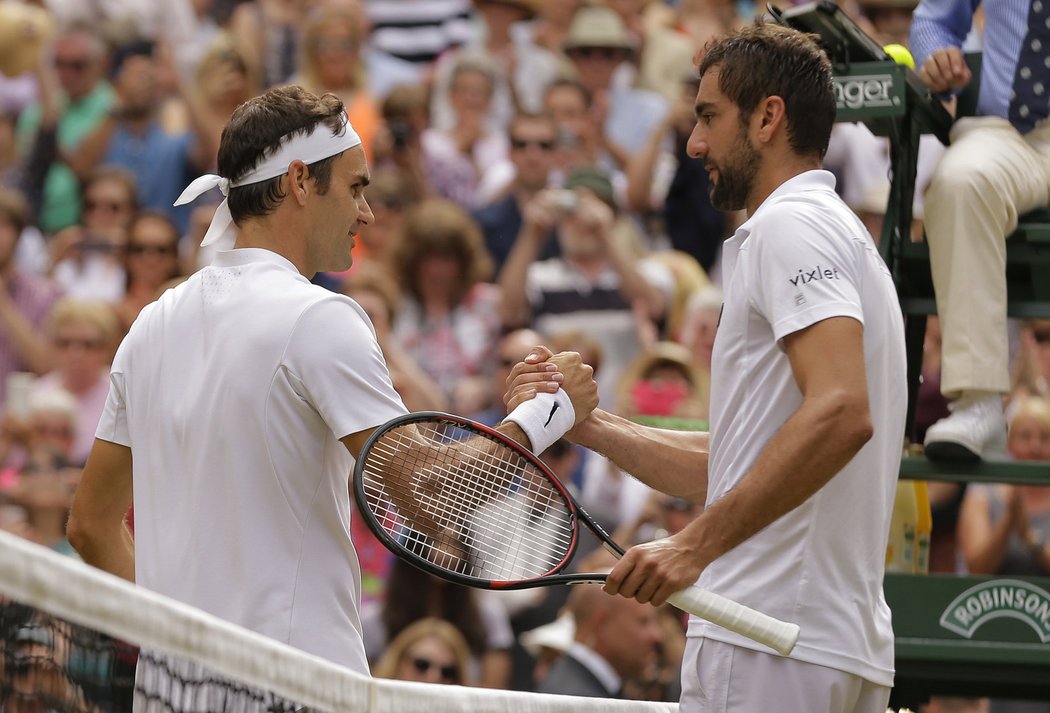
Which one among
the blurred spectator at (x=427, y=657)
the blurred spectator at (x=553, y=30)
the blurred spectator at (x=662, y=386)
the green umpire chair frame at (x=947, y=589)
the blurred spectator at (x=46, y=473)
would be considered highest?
the green umpire chair frame at (x=947, y=589)

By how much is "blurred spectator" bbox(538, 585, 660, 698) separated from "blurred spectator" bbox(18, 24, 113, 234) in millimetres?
4666

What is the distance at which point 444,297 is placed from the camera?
8617mm

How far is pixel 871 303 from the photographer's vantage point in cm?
352

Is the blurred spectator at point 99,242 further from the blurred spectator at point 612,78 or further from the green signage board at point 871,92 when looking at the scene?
the green signage board at point 871,92

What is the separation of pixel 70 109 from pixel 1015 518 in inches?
243

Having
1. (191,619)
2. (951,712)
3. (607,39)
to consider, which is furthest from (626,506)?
(191,619)

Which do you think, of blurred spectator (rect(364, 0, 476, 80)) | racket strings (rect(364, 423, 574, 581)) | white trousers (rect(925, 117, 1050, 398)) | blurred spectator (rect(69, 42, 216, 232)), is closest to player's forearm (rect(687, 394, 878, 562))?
racket strings (rect(364, 423, 574, 581))

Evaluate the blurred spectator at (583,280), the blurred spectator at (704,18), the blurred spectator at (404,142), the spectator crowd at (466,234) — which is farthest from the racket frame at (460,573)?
the blurred spectator at (704,18)

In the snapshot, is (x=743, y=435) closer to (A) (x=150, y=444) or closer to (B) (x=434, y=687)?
(B) (x=434, y=687)

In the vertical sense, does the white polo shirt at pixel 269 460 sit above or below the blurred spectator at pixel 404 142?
above

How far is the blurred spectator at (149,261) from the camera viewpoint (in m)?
8.75

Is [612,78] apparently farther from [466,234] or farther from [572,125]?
[466,234]

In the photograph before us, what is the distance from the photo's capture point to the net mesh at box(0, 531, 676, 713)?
2.79m

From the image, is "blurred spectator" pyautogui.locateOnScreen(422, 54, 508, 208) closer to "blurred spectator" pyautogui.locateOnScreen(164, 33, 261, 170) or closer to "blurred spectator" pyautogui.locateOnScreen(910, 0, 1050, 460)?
"blurred spectator" pyautogui.locateOnScreen(164, 33, 261, 170)
